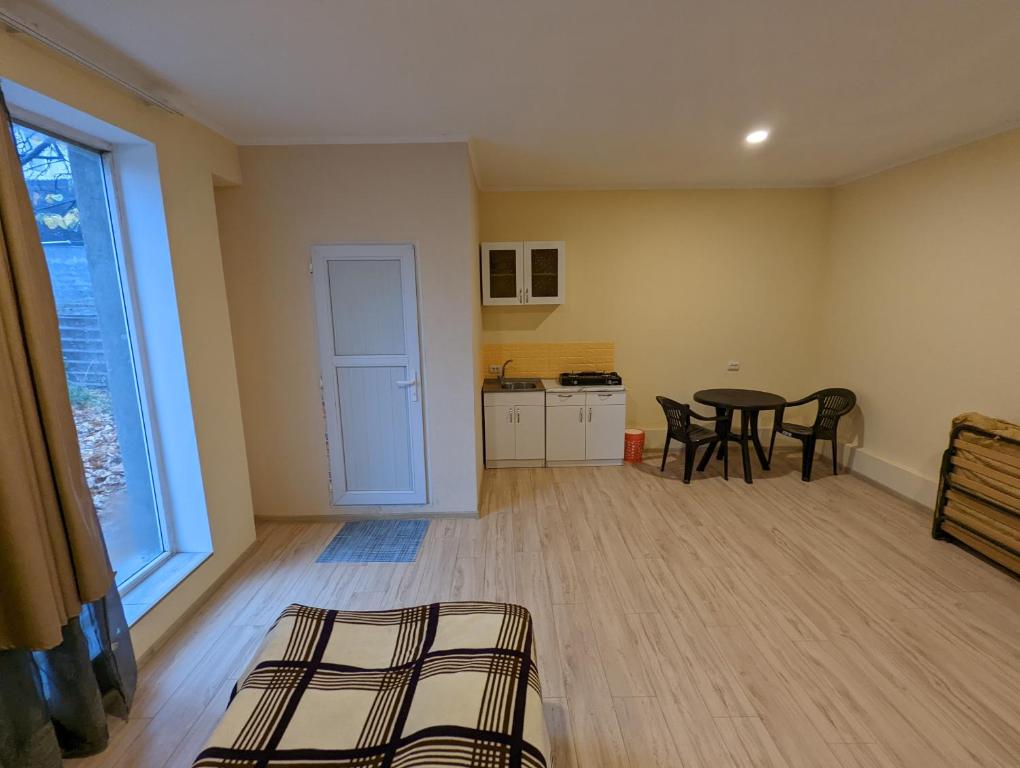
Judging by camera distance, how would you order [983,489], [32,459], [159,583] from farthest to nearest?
[983,489], [159,583], [32,459]

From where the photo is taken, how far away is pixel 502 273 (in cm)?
455

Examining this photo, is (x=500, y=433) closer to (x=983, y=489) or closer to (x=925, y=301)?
(x=983, y=489)

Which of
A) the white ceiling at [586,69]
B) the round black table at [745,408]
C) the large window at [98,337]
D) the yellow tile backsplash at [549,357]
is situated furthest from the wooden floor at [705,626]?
the white ceiling at [586,69]

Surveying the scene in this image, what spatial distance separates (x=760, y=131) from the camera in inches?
122

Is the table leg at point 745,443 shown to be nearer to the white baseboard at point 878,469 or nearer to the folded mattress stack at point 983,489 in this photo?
the white baseboard at point 878,469

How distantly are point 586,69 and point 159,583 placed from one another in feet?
11.0

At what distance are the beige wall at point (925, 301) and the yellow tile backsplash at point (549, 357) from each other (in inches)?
91.6

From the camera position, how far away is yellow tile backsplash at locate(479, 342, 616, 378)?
4.99m

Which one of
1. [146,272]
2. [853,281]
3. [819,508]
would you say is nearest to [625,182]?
[853,281]

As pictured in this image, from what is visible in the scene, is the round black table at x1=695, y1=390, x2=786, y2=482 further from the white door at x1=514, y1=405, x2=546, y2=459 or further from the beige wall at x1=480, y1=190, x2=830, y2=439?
the white door at x1=514, y1=405, x2=546, y2=459

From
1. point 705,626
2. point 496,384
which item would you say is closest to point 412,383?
point 496,384

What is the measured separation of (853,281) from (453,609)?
4.78 meters

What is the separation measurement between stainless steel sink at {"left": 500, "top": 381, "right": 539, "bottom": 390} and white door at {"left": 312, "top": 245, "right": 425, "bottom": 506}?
1.34m

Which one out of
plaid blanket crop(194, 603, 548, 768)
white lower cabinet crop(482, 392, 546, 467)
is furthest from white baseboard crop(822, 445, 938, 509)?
plaid blanket crop(194, 603, 548, 768)
